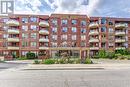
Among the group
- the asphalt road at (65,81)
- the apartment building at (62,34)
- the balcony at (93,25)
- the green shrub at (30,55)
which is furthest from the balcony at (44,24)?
the asphalt road at (65,81)

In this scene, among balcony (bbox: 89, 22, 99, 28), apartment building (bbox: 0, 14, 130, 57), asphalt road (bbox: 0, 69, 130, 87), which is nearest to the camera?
asphalt road (bbox: 0, 69, 130, 87)

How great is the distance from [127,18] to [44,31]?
29.6m

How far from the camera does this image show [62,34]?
244 ft

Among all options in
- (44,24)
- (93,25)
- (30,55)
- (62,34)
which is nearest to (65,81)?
(30,55)

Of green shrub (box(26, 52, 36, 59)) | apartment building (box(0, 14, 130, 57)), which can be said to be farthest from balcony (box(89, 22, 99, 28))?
green shrub (box(26, 52, 36, 59))

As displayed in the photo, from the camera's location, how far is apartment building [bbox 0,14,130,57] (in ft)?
232

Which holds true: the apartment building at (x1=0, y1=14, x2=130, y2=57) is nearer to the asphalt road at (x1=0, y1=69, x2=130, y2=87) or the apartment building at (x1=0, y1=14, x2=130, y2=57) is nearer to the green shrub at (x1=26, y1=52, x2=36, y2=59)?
the green shrub at (x1=26, y1=52, x2=36, y2=59)

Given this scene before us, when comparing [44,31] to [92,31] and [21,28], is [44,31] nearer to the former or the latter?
[21,28]

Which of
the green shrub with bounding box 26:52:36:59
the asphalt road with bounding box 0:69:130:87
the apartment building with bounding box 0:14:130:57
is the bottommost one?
the asphalt road with bounding box 0:69:130:87

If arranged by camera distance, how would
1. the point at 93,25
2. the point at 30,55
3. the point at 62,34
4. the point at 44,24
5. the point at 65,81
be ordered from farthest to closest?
the point at 93,25
the point at 62,34
the point at 44,24
the point at 30,55
the point at 65,81

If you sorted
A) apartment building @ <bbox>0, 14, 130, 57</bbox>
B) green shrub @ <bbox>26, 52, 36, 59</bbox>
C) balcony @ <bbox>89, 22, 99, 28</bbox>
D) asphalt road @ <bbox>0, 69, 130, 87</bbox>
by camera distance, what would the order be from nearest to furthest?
asphalt road @ <bbox>0, 69, 130, 87</bbox>, green shrub @ <bbox>26, 52, 36, 59</bbox>, apartment building @ <bbox>0, 14, 130, 57</bbox>, balcony @ <bbox>89, 22, 99, 28</bbox>

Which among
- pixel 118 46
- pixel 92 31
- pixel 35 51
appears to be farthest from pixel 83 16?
pixel 35 51

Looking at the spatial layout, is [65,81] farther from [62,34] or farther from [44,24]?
[62,34]

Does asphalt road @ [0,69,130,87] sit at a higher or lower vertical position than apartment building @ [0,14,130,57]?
lower
